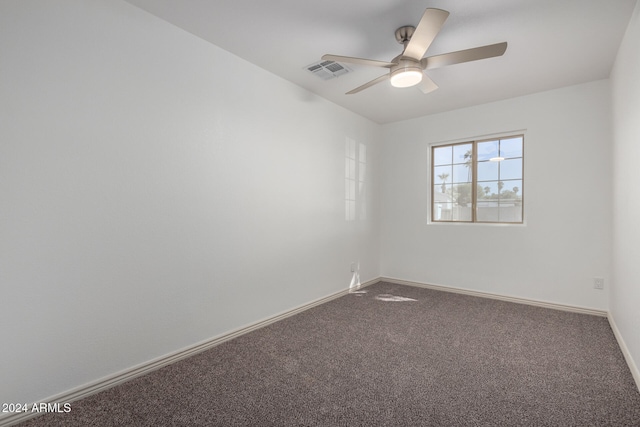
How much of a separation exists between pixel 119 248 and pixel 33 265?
42 centimetres

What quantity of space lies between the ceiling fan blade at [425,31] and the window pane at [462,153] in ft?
8.09

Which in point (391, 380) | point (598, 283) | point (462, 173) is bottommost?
point (391, 380)

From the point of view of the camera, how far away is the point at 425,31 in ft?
6.10

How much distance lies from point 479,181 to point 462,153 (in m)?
0.46

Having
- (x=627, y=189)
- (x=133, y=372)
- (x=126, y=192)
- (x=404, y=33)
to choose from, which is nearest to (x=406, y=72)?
(x=404, y=33)

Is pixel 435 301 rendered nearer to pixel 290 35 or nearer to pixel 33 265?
pixel 290 35

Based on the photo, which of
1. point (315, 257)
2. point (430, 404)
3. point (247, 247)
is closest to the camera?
point (430, 404)

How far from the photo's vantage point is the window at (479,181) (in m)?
3.87

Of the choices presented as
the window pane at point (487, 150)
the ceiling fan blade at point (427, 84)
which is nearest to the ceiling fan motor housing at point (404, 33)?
the ceiling fan blade at point (427, 84)

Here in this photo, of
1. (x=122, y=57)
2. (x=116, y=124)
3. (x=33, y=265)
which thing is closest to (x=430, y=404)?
(x=33, y=265)

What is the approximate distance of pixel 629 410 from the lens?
1.68 m

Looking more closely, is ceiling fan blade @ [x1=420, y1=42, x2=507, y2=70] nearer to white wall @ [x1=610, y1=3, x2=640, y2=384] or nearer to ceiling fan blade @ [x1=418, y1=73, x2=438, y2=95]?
ceiling fan blade @ [x1=418, y1=73, x2=438, y2=95]

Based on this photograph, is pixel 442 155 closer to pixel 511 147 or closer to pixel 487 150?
pixel 487 150

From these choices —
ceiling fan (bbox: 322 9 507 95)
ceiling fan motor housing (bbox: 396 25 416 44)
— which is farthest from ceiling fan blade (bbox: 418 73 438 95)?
ceiling fan motor housing (bbox: 396 25 416 44)
